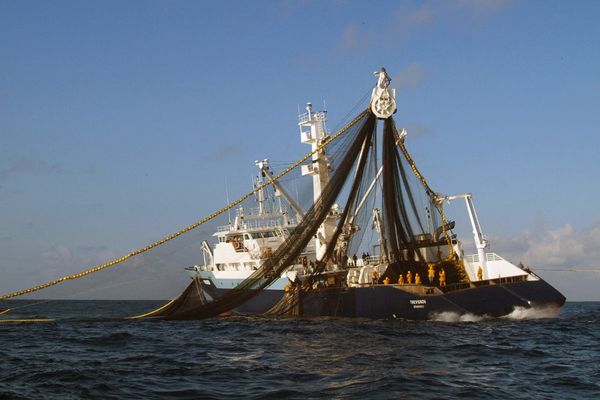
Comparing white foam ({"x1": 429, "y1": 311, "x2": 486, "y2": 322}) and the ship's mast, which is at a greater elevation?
the ship's mast

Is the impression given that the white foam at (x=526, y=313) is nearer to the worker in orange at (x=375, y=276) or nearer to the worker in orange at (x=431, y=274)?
the worker in orange at (x=431, y=274)

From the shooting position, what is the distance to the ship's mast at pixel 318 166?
113 ft

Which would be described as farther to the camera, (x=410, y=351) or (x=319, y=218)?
(x=319, y=218)

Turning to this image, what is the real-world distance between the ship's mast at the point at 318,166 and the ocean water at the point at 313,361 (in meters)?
9.40

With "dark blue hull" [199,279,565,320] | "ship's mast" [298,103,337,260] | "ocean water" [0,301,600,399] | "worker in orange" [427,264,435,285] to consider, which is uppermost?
"ship's mast" [298,103,337,260]

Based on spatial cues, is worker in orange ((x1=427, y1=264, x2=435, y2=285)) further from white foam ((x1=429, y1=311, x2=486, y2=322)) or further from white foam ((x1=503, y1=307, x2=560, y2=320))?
white foam ((x1=503, y1=307, x2=560, y2=320))

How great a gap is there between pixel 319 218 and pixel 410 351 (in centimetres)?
964

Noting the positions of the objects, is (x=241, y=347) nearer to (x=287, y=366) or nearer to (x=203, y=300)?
(x=287, y=366)

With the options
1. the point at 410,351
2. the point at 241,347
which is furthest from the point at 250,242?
the point at 410,351

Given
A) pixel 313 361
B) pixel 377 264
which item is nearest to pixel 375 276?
pixel 377 264

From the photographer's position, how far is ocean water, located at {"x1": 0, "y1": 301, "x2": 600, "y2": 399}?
11766mm

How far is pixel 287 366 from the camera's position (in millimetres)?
14672

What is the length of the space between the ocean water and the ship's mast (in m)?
9.40

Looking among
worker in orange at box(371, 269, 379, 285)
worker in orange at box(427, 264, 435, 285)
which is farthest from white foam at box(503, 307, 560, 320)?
worker in orange at box(371, 269, 379, 285)
